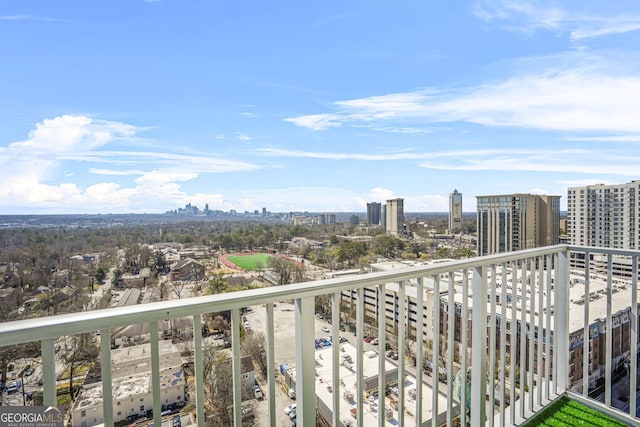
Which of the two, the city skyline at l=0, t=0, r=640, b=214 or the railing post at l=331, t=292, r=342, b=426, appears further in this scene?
the city skyline at l=0, t=0, r=640, b=214

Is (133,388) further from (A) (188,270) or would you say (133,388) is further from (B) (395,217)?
(B) (395,217)

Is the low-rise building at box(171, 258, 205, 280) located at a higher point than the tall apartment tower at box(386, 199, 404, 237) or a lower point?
lower

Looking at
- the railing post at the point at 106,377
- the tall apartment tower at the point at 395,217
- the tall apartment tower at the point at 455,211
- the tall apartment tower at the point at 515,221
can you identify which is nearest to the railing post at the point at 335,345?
the railing post at the point at 106,377

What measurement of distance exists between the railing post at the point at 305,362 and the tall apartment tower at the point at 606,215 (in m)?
5.71

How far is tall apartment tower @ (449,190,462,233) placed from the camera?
36.1ft

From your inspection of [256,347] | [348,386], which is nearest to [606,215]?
[348,386]

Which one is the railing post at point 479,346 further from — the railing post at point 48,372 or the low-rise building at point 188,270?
the low-rise building at point 188,270

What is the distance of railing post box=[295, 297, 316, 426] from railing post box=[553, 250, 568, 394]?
210 centimetres

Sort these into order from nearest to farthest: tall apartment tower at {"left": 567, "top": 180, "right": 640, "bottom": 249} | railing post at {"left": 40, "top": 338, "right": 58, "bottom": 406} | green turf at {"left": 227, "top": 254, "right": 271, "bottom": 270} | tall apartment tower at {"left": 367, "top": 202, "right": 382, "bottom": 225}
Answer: railing post at {"left": 40, "top": 338, "right": 58, "bottom": 406}
tall apartment tower at {"left": 567, "top": 180, "right": 640, "bottom": 249}
green turf at {"left": 227, "top": 254, "right": 271, "bottom": 270}
tall apartment tower at {"left": 367, "top": 202, "right": 382, "bottom": 225}

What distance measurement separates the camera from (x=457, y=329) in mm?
1865

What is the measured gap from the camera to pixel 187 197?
1828 cm

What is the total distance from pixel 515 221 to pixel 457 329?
326 inches

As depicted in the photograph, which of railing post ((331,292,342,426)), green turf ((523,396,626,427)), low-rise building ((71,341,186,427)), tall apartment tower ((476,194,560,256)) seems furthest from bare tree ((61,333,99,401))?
tall apartment tower ((476,194,560,256))

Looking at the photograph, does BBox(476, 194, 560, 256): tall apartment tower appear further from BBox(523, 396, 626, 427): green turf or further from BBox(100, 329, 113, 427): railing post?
BBox(100, 329, 113, 427): railing post
